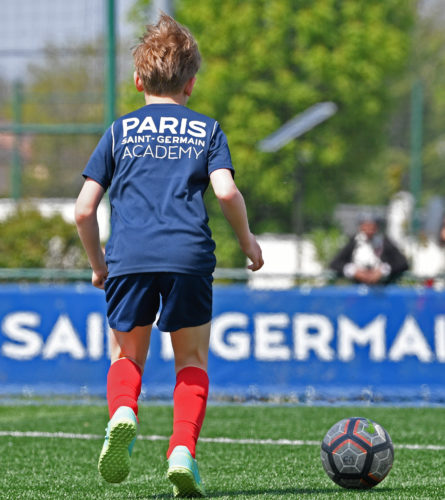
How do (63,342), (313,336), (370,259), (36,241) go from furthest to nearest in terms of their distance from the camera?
(36,241) → (370,259) → (63,342) → (313,336)

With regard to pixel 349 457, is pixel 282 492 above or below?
below

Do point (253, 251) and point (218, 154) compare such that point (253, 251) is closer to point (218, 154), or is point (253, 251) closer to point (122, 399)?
point (218, 154)

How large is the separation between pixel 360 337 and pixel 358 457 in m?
4.42

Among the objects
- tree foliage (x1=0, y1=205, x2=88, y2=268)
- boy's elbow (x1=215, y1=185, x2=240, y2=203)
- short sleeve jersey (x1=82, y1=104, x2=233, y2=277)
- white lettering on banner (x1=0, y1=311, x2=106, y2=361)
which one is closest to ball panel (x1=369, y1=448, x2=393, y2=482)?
short sleeve jersey (x1=82, y1=104, x2=233, y2=277)

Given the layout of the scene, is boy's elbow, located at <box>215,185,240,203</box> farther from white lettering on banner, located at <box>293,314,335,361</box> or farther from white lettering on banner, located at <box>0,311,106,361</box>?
white lettering on banner, located at <box>0,311,106,361</box>

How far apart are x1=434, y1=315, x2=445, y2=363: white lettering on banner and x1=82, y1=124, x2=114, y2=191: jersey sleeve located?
204 inches

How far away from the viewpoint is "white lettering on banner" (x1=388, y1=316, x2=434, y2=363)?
29.5ft

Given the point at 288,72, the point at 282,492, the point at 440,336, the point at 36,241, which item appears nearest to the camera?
the point at 282,492

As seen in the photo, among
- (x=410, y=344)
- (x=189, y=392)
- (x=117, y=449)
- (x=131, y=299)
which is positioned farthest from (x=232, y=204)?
(x=410, y=344)

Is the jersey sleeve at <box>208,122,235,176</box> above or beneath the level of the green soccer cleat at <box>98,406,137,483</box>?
above

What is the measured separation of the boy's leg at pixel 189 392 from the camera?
423cm

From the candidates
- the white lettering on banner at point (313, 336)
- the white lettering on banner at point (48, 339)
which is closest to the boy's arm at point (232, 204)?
the white lettering on banner at point (313, 336)

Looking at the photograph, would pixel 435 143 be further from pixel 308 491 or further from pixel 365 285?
pixel 308 491

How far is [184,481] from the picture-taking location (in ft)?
13.5
